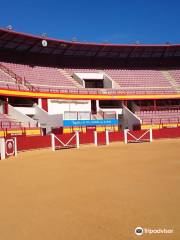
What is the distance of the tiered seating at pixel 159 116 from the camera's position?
120ft

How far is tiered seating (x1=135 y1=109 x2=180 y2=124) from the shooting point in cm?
3662

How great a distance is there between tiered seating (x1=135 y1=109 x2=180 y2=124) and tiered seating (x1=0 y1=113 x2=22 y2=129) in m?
14.6

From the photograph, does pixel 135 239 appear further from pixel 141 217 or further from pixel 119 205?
pixel 119 205

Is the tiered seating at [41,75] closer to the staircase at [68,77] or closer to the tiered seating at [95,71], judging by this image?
the tiered seating at [95,71]

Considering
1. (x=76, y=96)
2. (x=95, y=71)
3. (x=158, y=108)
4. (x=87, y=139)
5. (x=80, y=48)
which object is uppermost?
(x=80, y=48)

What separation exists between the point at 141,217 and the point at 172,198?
138 cm

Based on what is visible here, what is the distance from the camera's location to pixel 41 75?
36875 mm

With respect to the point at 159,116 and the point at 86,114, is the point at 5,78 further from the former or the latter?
the point at 159,116

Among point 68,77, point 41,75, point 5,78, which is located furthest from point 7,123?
point 68,77

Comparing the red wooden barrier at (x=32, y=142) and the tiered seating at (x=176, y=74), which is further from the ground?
the tiered seating at (x=176, y=74)

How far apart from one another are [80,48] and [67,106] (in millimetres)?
8520

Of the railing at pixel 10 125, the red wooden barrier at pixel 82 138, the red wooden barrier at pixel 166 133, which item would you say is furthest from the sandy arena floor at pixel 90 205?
the red wooden barrier at pixel 166 133

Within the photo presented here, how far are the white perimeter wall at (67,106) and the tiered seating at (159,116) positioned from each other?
20.1ft

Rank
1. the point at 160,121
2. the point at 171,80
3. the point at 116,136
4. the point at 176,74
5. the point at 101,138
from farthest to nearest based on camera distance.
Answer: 1. the point at 176,74
2. the point at 171,80
3. the point at 160,121
4. the point at 116,136
5. the point at 101,138
